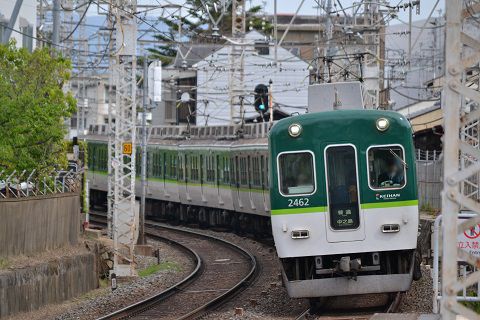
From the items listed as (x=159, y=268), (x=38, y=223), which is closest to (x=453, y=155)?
(x=38, y=223)

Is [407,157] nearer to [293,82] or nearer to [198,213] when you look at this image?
[198,213]

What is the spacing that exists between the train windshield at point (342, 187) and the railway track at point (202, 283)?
247 cm

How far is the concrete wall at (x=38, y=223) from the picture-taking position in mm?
16078

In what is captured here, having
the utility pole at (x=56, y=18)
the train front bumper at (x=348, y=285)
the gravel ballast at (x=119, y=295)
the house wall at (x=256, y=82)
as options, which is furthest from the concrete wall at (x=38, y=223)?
the house wall at (x=256, y=82)

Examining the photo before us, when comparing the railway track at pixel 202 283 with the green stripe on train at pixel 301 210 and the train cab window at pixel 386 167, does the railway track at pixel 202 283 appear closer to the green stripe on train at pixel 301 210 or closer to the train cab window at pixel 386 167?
the green stripe on train at pixel 301 210

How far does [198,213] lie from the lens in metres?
33.5

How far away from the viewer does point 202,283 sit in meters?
18.8

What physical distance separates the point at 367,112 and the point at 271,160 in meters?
1.32

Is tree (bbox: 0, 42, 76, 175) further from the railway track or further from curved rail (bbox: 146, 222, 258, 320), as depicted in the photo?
curved rail (bbox: 146, 222, 258, 320)

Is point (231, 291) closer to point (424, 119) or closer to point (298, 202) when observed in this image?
point (298, 202)

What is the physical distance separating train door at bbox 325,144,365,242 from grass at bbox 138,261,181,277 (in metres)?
7.63

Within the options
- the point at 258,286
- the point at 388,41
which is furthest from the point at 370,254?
the point at 388,41

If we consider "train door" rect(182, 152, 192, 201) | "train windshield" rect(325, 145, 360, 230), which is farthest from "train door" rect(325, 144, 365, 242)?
"train door" rect(182, 152, 192, 201)

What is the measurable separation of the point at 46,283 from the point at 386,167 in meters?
5.85
